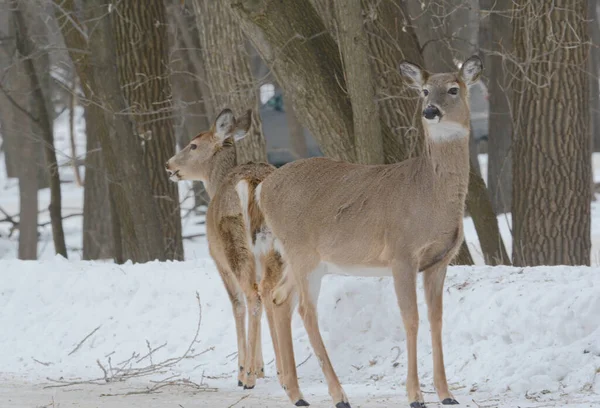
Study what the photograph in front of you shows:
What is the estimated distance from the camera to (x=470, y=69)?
7.54 m

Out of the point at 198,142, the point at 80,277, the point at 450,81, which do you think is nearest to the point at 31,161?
the point at 80,277

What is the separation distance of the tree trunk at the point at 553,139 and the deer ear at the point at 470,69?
4.33 meters

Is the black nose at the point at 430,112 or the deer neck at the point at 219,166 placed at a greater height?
the black nose at the point at 430,112

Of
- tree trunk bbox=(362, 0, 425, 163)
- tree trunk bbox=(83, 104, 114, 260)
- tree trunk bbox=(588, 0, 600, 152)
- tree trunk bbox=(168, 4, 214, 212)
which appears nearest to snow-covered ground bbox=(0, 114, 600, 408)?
tree trunk bbox=(362, 0, 425, 163)

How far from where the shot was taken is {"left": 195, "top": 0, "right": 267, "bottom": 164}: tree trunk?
12922 millimetres

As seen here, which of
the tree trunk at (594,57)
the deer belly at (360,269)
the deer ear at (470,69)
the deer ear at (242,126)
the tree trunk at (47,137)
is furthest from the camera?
the tree trunk at (594,57)

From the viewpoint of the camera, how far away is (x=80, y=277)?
11070 millimetres

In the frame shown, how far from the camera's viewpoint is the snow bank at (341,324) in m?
7.54

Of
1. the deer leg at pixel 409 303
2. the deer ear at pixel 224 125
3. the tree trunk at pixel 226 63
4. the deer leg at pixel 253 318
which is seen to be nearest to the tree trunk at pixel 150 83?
the tree trunk at pixel 226 63

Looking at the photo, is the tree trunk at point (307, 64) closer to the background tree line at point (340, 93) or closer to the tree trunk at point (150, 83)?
the background tree line at point (340, 93)

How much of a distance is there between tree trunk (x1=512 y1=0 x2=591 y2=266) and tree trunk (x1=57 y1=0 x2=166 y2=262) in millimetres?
4372

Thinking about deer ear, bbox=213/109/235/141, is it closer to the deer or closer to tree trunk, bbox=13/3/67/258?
the deer

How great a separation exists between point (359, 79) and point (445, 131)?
335cm

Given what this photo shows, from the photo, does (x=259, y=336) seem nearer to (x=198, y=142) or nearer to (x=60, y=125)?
(x=198, y=142)
